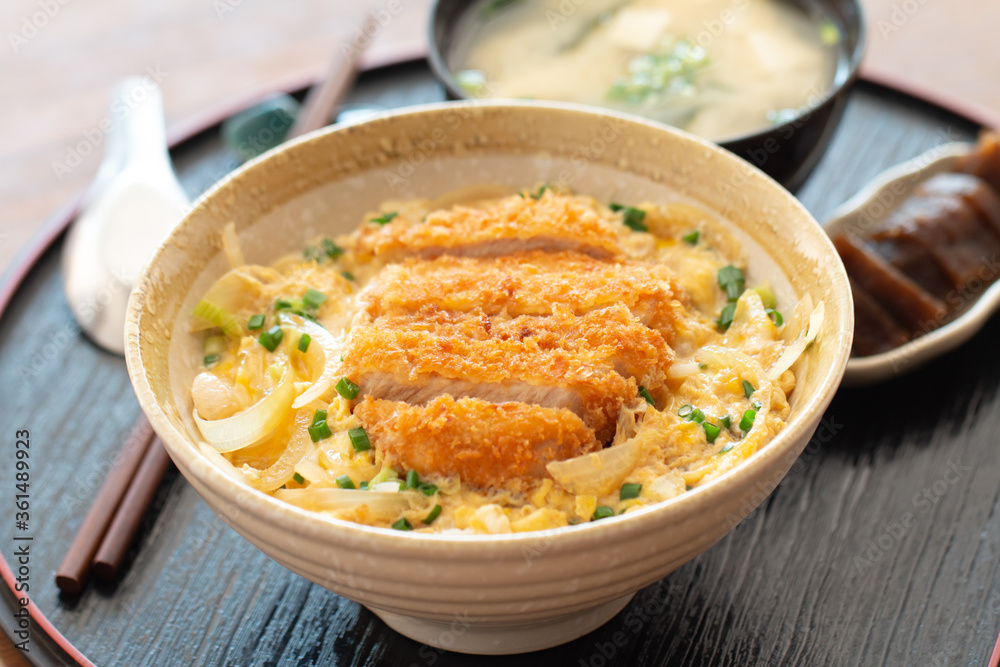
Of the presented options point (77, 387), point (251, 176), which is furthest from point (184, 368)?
point (77, 387)

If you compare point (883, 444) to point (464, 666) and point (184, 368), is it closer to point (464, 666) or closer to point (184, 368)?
point (464, 666)

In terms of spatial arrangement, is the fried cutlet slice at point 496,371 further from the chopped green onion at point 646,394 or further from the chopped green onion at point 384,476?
the chopped green onion at point 384,476

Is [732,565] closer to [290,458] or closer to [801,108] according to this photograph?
[290,458]

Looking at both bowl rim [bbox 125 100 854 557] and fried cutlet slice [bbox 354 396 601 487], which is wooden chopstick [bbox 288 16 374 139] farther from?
fried cutlet slice [bbox 354 396 601 487]

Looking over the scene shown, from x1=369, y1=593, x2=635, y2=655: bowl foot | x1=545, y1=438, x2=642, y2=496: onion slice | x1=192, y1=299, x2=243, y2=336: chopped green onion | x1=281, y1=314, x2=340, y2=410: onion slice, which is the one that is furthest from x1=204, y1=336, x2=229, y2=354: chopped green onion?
x1=545, y1=438, x2=642, y2=496: onion slice

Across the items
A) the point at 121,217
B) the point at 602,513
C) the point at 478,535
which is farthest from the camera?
the point at 121,217

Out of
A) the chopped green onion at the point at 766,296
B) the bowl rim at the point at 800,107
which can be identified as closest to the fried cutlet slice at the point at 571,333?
the chopped green onion at the point at 766,296

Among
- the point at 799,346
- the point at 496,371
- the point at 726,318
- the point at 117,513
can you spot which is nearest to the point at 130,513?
the point at 117,513
